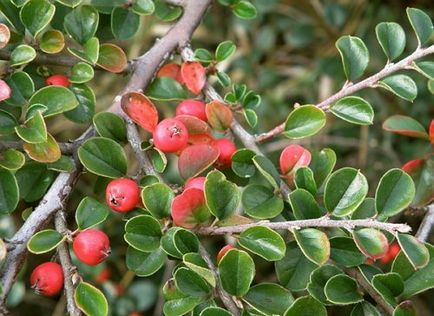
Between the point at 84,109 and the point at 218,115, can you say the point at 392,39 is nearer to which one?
the point at 218,115

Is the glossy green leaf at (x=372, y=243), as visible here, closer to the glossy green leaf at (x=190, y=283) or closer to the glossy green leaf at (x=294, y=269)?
the glossy green leaf at (x=294, y=269)

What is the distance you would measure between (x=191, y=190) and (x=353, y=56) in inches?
15.5

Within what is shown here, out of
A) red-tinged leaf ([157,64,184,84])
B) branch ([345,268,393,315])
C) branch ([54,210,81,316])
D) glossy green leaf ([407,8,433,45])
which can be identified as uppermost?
glossy green leaf ([407,8,433,45])

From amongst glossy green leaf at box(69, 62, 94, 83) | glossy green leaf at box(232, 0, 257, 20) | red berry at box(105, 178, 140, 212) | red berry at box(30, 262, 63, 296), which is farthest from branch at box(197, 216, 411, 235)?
glossy green leaf at box(232, 0, 257, 20)

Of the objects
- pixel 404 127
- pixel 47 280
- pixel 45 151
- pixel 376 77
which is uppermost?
pixel 376 77

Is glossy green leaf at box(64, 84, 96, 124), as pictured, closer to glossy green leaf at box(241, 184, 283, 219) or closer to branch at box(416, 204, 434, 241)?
glossy green leaf at box(241, 184, 283, 219)

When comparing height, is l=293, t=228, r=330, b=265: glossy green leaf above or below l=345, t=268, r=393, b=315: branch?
above

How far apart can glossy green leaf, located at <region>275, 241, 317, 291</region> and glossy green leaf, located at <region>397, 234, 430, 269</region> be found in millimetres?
147

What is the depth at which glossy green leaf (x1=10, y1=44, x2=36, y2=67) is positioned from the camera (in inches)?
41.3

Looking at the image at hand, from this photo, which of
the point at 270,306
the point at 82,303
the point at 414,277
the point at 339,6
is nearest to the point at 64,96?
the point at 82,303

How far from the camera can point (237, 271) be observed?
36.6 inches

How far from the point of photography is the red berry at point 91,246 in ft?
3.17

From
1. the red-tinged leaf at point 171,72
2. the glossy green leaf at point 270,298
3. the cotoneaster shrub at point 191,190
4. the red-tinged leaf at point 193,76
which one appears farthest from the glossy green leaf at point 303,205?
the red-tinged leaf at point 171,72

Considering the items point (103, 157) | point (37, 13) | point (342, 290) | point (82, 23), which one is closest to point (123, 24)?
point (82, 23)
